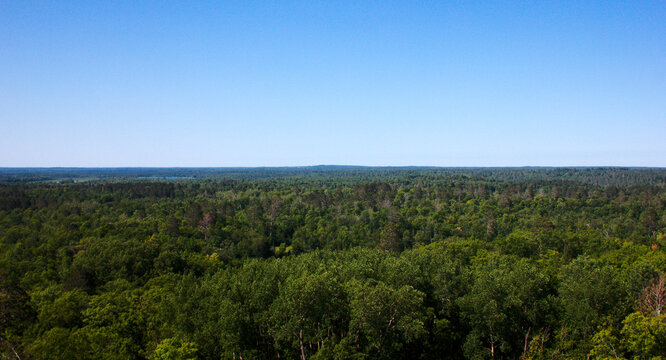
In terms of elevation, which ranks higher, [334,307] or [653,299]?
[334,307]

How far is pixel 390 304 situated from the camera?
72.1 feet

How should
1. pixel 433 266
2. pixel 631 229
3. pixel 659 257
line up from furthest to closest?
pixel 631 229 < pixel 659 257 < pixel 433 266

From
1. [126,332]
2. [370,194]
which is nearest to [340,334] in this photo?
[126,332]

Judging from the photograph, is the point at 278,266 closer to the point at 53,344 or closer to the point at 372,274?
the point at 372,274

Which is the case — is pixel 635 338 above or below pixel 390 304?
below

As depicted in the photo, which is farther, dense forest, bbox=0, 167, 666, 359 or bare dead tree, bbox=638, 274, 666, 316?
bare dead tree, bbox=638, 274, 666, 316

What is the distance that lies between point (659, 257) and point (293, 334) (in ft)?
145

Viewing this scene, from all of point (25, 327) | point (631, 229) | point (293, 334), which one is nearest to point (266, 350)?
point (293, 334)

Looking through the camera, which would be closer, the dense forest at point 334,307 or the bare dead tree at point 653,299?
the dense forest at point 334,307

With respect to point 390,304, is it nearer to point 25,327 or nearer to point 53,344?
point 53,344

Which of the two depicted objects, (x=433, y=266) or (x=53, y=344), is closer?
(x=53, y=344)

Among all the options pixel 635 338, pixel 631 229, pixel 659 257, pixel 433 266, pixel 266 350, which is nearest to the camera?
pixel 635 338

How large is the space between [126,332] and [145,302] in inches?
125

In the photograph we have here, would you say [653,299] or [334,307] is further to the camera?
[653,299]
